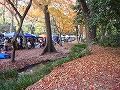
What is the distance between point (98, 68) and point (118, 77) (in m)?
1.63

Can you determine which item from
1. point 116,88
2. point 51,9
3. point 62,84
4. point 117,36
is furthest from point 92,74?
point 51,9

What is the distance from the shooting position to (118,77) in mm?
8406

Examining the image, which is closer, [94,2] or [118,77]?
[118,77]

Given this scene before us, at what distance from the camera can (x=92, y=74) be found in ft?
29.9

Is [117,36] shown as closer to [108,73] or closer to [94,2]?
[94,2]

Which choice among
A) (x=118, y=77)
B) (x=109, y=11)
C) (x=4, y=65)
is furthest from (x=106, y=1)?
(x=4, y=65)

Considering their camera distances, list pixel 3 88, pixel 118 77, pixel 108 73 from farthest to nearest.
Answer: pixel 3 88, pixel 108 73, pixel 118 77

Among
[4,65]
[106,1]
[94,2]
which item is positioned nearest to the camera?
[106,1]

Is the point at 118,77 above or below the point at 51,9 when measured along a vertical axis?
below

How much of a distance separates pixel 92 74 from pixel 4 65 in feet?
28.1

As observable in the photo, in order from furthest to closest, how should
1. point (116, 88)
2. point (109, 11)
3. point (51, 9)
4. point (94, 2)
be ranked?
point (51, 9), point (94, 2), point (109, 11), point (116, 88)

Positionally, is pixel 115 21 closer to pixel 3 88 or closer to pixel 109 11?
pixel 109 11

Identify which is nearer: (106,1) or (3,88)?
(3,88)

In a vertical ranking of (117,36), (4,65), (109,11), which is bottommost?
(4,65)
